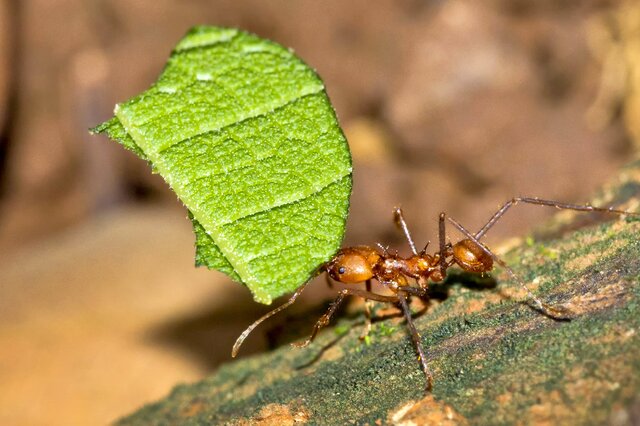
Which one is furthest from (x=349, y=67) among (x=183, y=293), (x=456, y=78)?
(x=183, y=293)

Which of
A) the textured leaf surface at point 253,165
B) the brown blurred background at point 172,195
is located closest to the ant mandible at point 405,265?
the textured leaf surface at point 253,165

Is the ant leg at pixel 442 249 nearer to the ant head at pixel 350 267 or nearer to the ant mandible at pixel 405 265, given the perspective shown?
the ant mandible at pixel 405 265

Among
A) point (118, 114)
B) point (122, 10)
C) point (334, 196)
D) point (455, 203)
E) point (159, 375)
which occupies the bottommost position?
point (159, 375)

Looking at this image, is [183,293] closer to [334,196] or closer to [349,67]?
[349,67]

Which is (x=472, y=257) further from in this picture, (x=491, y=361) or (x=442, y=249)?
(x=491, y=361)

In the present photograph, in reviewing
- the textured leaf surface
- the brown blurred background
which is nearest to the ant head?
the textured leaf surface

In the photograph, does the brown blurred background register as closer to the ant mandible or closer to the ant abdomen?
the ant mandible

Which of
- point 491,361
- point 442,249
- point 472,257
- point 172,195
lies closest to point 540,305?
point 491,361

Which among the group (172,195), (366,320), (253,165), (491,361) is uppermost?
(253,165)
